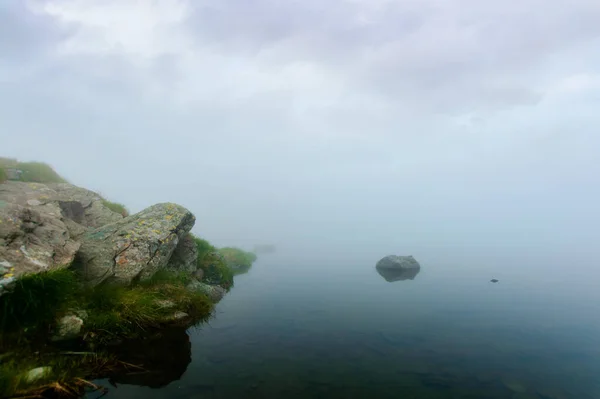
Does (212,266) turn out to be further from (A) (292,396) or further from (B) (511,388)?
(B) (511,388)

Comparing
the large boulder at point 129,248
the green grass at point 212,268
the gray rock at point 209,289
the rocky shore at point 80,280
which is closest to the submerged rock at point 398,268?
the green grass at point 212,268

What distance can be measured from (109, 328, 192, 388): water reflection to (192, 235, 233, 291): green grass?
37.4 feet

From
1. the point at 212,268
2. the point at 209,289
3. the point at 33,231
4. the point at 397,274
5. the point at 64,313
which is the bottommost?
the point at 209,289

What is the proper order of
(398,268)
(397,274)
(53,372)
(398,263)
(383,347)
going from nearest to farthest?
1. (53,372)
2. (383,347)
3. (397,274)
4. (398,268)
5. (398,263)

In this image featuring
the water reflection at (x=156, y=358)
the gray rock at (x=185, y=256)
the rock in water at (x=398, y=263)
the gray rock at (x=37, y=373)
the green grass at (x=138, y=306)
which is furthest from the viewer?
the rock in water at (x=398, y=263)

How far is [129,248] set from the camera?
17562 millimetres

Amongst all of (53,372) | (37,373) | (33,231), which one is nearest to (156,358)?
(53,372)

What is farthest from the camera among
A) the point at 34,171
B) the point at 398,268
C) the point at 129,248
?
the point at 398,268

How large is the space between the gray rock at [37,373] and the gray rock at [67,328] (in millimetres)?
2072

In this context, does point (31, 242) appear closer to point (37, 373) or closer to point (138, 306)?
point (138, 306)

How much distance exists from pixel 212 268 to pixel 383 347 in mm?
17683

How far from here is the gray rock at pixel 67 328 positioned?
36.6 ft

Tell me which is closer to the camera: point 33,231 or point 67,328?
point 67,328

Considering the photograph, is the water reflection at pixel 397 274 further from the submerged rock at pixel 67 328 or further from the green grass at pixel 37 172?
the green grass at pixel 37 172
